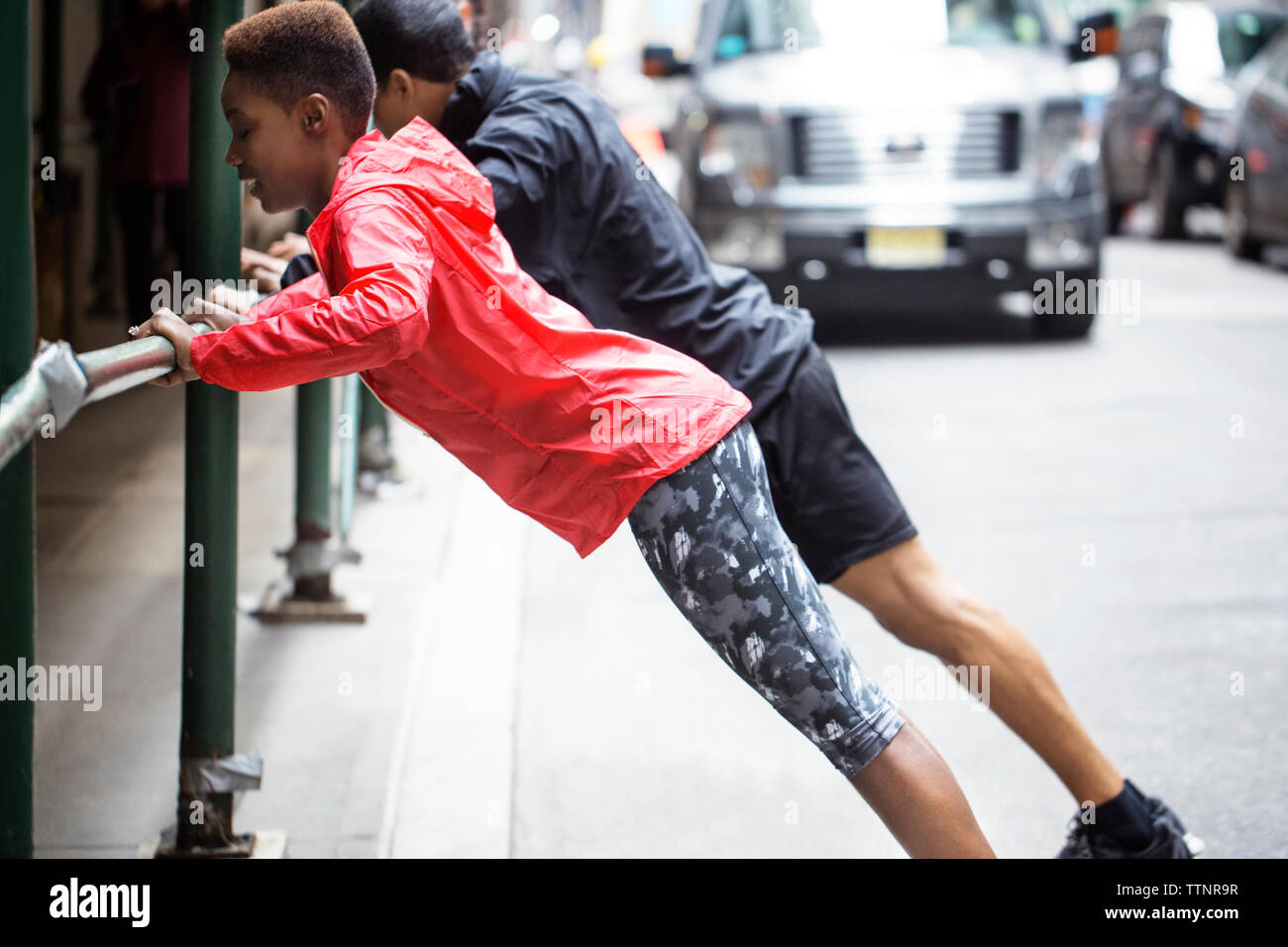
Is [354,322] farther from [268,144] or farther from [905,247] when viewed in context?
[905,247]

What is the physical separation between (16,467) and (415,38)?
1225 mm

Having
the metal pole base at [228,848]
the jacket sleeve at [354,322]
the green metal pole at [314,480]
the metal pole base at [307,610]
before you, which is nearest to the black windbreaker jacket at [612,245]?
the jacket sleeve at [354,322]

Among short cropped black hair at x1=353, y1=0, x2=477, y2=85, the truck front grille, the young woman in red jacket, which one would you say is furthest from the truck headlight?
the young woman in red jacket

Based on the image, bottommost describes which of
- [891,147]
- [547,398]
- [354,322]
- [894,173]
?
[547,398]

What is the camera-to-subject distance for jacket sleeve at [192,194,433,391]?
2092 millimetres

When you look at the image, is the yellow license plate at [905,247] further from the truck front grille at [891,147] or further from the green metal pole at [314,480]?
the green metal pole at [314,480]

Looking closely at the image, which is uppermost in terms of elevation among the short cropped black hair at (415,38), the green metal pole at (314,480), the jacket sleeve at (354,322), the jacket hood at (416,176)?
the short cropped black hair at (415,38)

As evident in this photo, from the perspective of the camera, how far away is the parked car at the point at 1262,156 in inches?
484

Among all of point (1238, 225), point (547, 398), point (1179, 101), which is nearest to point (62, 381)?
point (547, 398)

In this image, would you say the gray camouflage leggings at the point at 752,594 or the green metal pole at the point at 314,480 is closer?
the gray camouflage leggings at the point at 752,594

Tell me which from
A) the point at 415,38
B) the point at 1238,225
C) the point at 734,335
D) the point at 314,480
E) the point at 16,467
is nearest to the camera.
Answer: the point at 16,467

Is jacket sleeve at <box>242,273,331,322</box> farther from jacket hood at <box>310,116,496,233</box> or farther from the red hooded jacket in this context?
jacket hood at <box>310,116,496,233</box>

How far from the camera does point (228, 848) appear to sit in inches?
129

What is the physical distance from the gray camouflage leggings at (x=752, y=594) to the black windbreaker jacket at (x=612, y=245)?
23.5 inches
